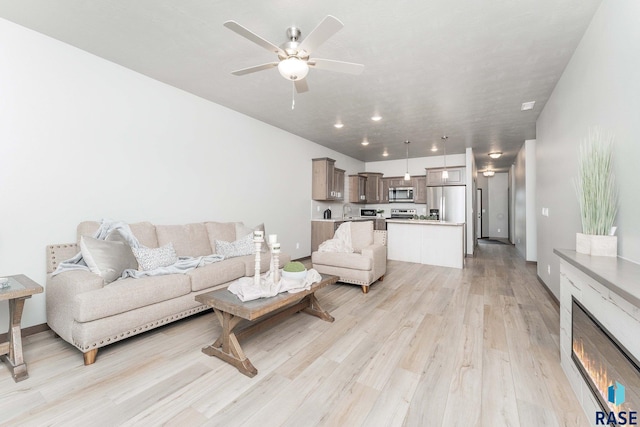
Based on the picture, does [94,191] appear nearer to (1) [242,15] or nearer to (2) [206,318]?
(2) [206,318]

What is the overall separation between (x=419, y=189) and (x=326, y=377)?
6945mm

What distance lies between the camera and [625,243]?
177 cm

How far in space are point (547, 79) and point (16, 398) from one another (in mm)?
5597

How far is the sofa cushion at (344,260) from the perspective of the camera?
3.84 meters

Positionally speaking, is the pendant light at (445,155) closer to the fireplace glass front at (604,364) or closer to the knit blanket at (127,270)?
the fireplace glass front at (604,364)

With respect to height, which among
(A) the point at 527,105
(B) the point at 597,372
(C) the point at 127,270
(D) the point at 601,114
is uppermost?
(A) the point at 527,105

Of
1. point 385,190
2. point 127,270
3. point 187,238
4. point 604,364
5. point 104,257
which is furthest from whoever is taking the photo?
point 385,190

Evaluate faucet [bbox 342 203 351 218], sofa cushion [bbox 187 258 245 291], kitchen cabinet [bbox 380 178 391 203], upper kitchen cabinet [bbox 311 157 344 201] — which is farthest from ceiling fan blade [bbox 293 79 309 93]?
kitchen cabinet [bbox 380 178 391 203]

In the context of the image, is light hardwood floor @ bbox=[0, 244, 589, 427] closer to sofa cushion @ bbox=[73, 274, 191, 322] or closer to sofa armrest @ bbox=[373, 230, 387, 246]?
sofa cushion @ bbox=[73, 274, 191, 322]

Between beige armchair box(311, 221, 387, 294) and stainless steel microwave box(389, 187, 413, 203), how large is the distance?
3979mm

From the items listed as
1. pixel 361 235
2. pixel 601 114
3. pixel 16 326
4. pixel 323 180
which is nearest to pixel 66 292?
pixel 16 326

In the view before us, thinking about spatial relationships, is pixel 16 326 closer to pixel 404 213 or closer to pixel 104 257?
pixel 104 257

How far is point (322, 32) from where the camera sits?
188cm

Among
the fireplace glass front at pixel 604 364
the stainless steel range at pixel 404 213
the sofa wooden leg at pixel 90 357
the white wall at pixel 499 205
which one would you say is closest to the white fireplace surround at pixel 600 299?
the fireplace glass front at pixel 604 364
